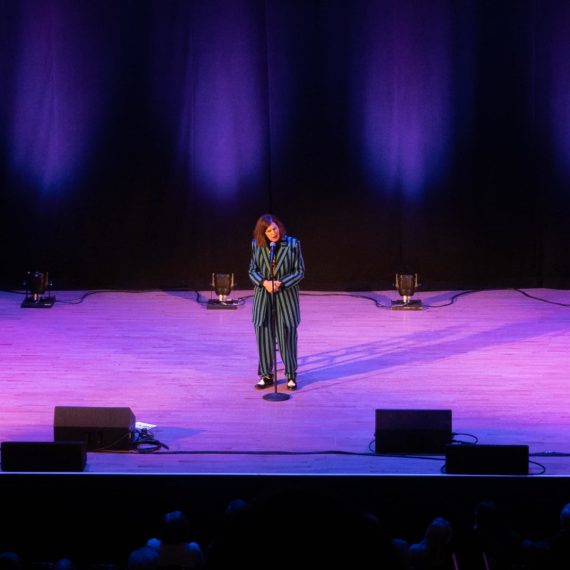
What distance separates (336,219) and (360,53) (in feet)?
5.88

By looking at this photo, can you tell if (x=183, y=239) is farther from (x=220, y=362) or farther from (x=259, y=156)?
(x=220, y=362)

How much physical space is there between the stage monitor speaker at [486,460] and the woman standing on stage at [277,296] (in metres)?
2.24

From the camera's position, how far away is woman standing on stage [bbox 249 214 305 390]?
6.52 meters

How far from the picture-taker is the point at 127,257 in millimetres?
10539

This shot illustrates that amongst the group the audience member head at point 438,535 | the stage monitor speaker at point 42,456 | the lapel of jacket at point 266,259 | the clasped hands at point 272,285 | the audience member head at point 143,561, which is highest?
the lapel of jacket at point 266,259

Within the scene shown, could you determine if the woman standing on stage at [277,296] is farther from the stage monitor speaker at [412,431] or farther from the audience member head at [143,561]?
the audience member head at [143,561]

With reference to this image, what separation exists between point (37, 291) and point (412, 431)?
5.69m

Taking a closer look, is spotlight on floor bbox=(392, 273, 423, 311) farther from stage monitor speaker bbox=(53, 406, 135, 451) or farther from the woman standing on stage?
stage monitor speaker bbox=(53, 406, 135, 451)

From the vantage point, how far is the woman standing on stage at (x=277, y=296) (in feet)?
21.4

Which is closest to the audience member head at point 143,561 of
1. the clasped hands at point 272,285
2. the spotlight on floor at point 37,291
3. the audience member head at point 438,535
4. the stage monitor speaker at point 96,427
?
the audience member head at point 438,535

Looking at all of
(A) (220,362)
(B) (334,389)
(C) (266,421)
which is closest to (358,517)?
(C) (266,421)

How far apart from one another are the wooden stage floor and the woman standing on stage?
9.6 inches

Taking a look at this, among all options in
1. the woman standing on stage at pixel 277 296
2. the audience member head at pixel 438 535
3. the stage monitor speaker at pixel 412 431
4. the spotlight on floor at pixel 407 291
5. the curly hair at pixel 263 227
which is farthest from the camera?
the spotlight on floor at pixel 407 291

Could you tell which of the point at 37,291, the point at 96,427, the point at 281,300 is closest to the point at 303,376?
the point at 281,300
